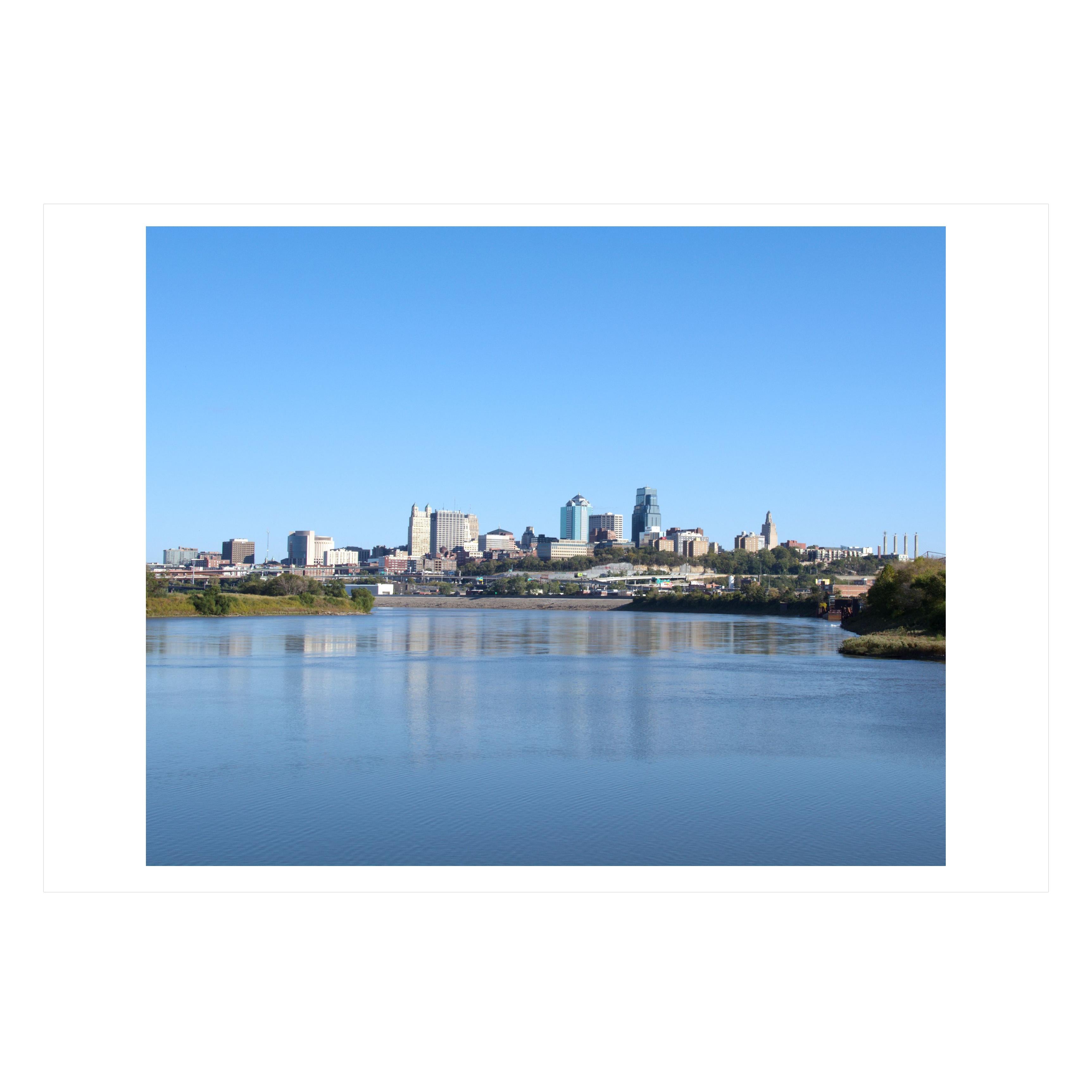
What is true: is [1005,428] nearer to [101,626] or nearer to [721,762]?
[721,762]

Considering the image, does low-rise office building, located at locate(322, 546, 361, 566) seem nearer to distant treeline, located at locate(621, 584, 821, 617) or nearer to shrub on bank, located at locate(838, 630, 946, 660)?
distant treeline, located at locate(621, 584, 821, 617)

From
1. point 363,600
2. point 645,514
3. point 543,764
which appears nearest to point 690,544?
point 645,514

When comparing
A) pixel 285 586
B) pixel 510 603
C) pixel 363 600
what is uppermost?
pixel 285 586

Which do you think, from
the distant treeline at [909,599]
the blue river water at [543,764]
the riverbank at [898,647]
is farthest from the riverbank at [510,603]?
the blue river water at [543,764]

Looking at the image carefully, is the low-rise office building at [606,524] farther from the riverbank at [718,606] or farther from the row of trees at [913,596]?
the row of trees at [913,596]

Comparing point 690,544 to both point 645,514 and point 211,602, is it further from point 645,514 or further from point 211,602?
point 211,602
